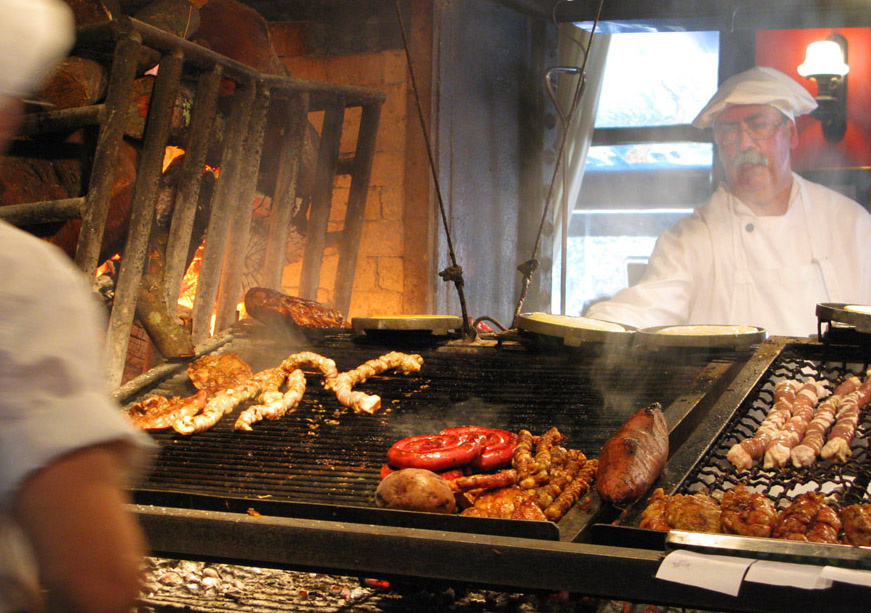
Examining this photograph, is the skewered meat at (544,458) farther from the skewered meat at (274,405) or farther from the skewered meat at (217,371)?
the skewered meat at (217,371)

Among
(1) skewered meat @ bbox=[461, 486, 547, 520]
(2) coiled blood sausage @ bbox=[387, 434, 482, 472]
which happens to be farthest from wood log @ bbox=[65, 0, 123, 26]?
(1) skewered meat @ bbox=[461, 486, 547, 520]

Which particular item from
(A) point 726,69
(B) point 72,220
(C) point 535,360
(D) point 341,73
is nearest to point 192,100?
(B) point 72,220

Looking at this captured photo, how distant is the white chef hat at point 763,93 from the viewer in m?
6.30

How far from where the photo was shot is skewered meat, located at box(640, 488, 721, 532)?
2.26 m

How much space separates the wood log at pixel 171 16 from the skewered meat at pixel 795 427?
13.8 ft

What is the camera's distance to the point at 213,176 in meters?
5.59

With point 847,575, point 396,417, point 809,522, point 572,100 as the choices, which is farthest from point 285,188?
point 847,575

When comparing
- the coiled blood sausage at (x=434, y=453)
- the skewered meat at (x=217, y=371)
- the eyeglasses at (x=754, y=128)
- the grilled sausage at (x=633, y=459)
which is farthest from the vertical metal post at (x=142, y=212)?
the eyeglasses at (x=754, y=128)

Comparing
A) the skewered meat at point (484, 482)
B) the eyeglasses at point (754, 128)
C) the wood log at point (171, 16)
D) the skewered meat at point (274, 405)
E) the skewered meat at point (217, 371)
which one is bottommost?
the skewered meat at point (484, 482)

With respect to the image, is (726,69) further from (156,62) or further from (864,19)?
(156,62)

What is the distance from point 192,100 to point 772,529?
4.35m

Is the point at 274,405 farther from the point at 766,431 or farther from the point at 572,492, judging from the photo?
the point at 766,431

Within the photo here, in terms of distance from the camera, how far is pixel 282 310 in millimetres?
4379

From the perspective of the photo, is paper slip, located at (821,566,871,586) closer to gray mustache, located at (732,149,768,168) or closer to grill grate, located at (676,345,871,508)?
grill grate, located at (676,345,871,508)
